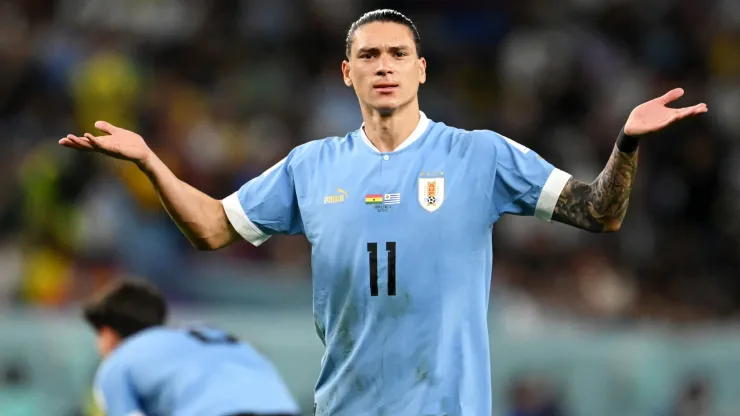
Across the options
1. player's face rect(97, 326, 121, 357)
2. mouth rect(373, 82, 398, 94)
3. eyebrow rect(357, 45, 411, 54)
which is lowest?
player's face rect(97, 326, 121, 357)

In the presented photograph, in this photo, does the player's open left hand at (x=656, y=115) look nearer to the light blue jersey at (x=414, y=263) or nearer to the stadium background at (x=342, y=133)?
the light blue jersey at (x=414, y=263)

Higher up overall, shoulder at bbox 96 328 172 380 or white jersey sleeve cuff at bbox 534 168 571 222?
white jersey sleeve cuff at bbox 534 168 571 222

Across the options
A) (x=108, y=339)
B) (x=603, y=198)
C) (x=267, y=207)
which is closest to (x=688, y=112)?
(x=603, y=198)

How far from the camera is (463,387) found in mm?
4930

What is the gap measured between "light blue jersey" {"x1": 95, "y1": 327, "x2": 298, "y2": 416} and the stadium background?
16.1ft

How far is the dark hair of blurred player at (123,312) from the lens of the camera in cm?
609

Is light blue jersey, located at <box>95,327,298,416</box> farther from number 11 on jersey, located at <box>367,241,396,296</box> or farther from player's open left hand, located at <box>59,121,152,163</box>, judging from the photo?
player's open left hand, located at <box>59,121,152,163</box>

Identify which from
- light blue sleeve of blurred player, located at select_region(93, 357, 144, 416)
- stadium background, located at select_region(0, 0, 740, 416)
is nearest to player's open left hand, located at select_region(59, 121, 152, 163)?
light blue sleeve of blurred player, located at select_region(93, 357, 144, 416)

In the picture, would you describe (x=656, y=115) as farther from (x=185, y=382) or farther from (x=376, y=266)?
(x=185, y=382)

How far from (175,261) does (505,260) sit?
278cm

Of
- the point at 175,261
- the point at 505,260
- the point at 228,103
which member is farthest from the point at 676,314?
the point at 228,103

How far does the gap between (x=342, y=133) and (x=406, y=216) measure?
781cm

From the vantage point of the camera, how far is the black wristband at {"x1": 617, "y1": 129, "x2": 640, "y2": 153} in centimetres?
481

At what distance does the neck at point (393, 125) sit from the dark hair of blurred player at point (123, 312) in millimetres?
1489
